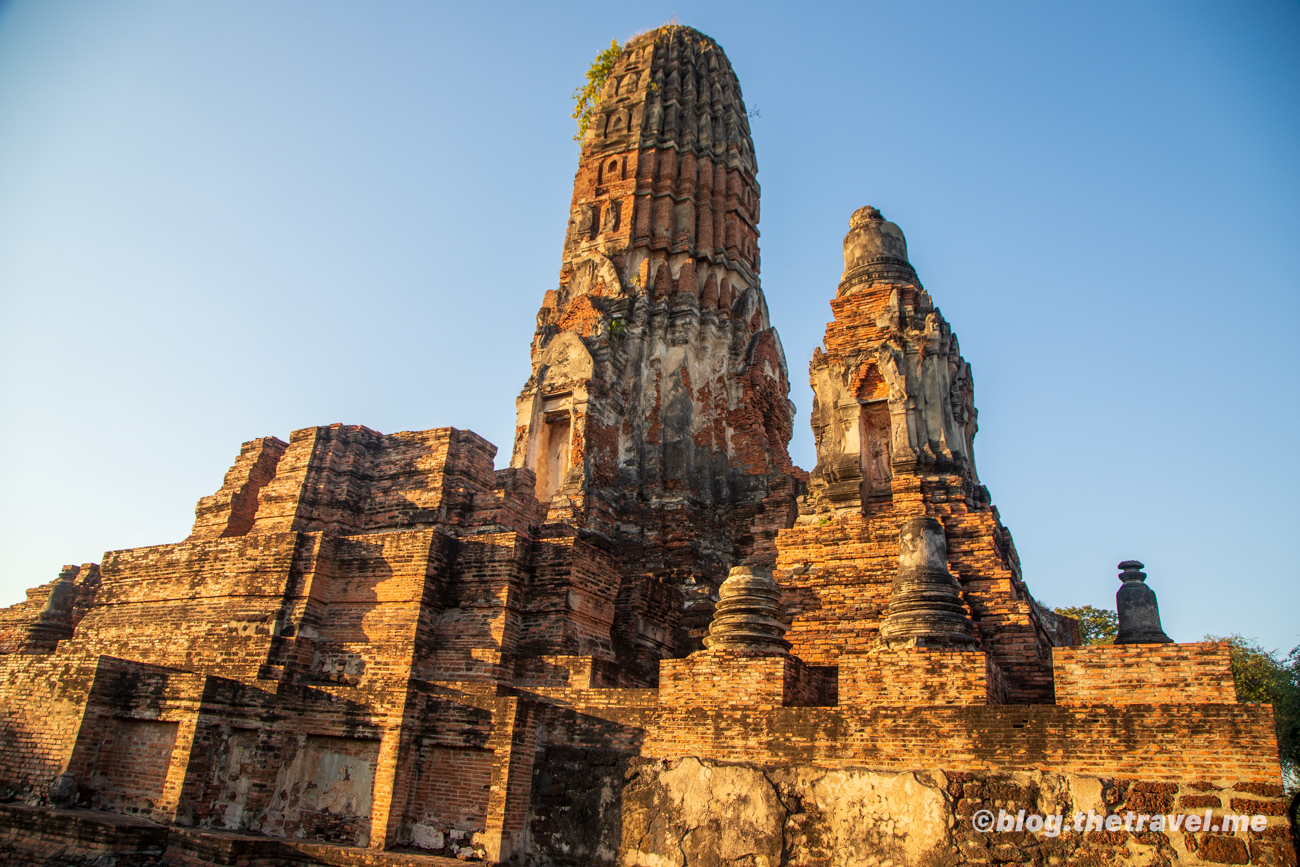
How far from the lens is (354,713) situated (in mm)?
9859

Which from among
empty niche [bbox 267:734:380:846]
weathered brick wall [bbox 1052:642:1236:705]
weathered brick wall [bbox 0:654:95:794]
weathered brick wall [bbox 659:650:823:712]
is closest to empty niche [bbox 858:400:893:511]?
weathered brick wall [bbox 659:650:823:712]

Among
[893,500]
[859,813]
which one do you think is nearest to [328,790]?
[859,813]

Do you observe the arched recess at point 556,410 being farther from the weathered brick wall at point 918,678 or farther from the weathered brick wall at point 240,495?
the weathered brick wall at point 918,678

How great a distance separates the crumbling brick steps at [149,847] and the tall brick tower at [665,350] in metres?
7.93

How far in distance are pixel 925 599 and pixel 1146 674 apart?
199 cm

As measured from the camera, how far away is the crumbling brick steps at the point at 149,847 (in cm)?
880

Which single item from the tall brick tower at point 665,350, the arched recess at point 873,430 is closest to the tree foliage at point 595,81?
the tall brick tower at point 665,350

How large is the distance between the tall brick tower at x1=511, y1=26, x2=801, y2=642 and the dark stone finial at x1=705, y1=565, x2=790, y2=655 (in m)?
6.18

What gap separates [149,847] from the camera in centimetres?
899

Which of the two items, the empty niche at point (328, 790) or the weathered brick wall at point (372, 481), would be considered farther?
the weathered brick wall at point (372, 481)

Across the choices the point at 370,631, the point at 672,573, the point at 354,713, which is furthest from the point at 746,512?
the point at 354,713

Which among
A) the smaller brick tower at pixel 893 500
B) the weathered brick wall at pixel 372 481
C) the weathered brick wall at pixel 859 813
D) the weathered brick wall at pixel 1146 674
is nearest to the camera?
the weathered brick wall at pixel 859 813

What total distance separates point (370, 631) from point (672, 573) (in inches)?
224

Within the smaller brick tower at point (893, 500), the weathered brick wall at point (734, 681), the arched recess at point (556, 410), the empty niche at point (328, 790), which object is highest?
the arched recess at point (556, 410)
